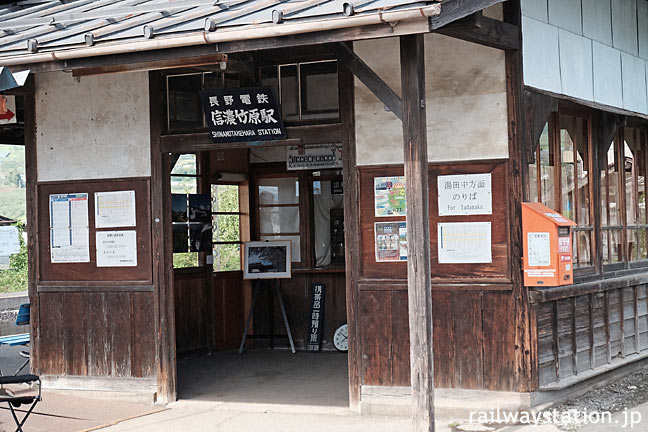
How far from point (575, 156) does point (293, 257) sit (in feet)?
14.7

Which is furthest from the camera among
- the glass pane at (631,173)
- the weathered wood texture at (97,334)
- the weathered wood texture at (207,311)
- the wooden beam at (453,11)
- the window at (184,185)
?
the weathered wood texture at (207,311)

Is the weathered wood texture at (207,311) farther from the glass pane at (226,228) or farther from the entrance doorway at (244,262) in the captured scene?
the glass pane at (226,228)

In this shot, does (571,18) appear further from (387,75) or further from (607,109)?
(387,75)

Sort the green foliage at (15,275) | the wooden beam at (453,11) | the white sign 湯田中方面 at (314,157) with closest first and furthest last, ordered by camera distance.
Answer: the wooden beam at (453,11), the white sign 湯田中方面 at (314,157), the green foliage at (15,275)

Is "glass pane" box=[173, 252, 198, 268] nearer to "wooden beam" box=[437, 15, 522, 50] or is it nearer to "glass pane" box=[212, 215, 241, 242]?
"glass pane" box=[212, 215, 241, 242]

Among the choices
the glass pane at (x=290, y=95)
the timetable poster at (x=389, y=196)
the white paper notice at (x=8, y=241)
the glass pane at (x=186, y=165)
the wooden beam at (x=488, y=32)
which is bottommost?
the white paper notice at (x=8, y=241)

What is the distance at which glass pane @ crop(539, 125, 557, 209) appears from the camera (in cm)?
834

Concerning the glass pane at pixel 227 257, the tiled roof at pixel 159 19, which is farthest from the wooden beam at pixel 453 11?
the glass pane at pixel 227 257

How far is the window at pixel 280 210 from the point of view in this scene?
12219 mm

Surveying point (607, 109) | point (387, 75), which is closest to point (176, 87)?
point (387, 75)

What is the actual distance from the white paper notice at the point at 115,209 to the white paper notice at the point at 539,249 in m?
3.93

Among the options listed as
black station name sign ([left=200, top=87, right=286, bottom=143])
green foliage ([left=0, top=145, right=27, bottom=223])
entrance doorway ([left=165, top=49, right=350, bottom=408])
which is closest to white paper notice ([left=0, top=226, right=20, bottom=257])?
entrance doorway ([left=165, top=49, right=350, bottom=408])

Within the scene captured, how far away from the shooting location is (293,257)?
12.2 metres

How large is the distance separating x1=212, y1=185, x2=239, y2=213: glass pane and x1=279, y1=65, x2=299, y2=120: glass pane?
147 inches
